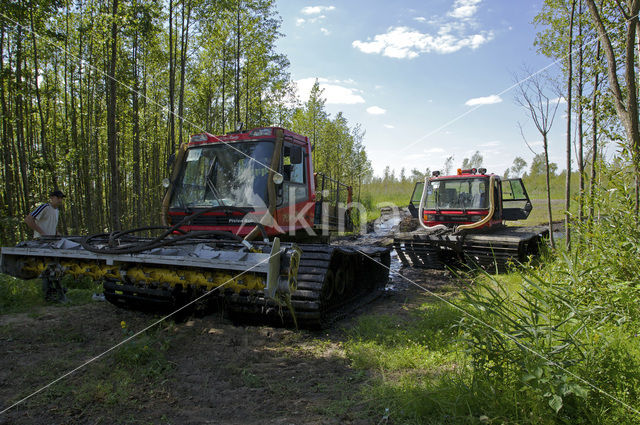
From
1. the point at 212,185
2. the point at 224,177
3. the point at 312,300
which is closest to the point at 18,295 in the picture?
the point at 212,185

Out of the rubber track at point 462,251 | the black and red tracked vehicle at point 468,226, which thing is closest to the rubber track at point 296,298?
the rubber track at point 462,251

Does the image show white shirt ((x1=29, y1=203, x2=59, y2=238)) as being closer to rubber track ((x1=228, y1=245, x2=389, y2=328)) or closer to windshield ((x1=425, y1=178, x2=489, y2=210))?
rubber track ((x1=228, y1=245, x2=389, y2=328))

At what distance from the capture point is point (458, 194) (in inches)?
385

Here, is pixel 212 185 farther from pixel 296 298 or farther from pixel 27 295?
pixel 27 295

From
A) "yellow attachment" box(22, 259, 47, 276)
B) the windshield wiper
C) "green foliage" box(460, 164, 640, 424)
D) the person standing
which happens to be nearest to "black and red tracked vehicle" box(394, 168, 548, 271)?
"green foliage" box(460, 164, 640, 424)

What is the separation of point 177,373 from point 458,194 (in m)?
8.00

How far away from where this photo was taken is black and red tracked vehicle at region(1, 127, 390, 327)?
3971mm

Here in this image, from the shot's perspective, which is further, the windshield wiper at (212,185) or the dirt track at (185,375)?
the windshield wiper at (212,185)

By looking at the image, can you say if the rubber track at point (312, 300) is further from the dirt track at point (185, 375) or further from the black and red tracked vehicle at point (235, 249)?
the dirt track at point (185, 375)

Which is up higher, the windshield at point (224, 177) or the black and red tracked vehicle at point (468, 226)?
the windshield at point (224, 177)

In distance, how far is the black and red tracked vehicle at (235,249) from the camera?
13.0 ft

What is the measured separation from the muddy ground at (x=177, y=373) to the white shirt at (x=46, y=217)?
1.57m

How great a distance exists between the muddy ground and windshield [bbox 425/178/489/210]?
18.4 ft

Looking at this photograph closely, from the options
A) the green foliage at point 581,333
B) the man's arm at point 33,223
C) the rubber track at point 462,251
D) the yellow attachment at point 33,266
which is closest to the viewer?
the green foliage at point 581,333
